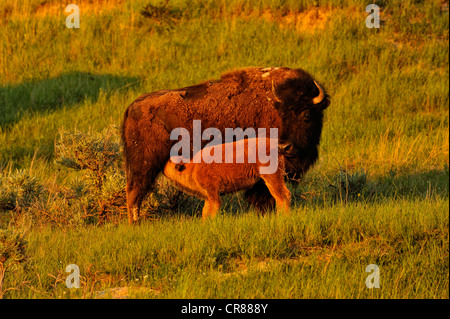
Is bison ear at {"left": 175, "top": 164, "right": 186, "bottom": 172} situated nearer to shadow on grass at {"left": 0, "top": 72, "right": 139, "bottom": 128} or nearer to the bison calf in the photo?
the bison calf

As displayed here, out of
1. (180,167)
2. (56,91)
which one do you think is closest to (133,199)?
(180,167)

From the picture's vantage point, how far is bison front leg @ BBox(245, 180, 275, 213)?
8.40m

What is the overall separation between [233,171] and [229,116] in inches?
30.4

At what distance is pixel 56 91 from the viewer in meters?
14.6

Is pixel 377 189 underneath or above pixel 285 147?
underneath

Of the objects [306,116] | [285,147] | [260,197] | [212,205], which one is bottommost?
[260,197]

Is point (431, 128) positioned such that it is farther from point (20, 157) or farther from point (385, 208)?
point (20, 157)

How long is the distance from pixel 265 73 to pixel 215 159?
1.46 metres

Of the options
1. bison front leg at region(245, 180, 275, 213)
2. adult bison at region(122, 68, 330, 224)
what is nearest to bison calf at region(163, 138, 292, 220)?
adult bison at region(122, 68, 330, 224)

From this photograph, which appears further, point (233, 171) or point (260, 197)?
point (260, 197)

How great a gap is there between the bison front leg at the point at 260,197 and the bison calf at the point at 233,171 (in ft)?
1.67

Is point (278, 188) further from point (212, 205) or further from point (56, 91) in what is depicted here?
point (56, 91)

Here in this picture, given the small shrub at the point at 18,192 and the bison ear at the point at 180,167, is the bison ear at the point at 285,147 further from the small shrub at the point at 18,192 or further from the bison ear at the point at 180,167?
the small shrub at the point at 18,192

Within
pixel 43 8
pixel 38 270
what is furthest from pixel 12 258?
pixel 43 8
